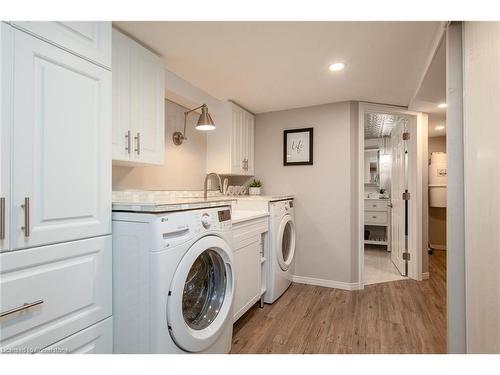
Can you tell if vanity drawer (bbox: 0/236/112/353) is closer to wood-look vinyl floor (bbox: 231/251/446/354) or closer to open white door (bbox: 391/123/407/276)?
wood-look vinyl floor (bbox: 231/251/446/354)

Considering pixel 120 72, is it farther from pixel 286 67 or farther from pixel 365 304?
pixel 365 304

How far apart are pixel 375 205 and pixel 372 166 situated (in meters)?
0.91

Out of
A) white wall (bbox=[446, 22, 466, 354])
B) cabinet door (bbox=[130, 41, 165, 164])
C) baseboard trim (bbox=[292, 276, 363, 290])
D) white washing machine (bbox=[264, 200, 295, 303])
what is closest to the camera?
white wall (bbox=[446, 22, 466, 354])

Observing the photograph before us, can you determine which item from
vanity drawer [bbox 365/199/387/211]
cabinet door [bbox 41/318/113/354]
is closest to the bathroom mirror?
vanity drawer [bbox 365/199/387/211]

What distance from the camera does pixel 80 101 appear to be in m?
1.08

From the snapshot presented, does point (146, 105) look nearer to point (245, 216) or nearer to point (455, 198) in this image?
point (245, 216)

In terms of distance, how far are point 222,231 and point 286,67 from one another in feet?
4.52

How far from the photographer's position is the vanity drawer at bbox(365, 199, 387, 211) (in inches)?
170

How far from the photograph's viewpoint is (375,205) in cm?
437

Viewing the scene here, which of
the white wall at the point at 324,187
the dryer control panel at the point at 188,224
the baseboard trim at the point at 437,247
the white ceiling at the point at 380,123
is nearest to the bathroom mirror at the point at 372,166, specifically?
the white ceiling at the point at 380,123

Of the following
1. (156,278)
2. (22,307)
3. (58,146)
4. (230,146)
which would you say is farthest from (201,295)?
(230,146)

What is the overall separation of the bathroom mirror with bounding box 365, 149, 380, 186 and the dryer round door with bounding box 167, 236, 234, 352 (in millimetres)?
4205
